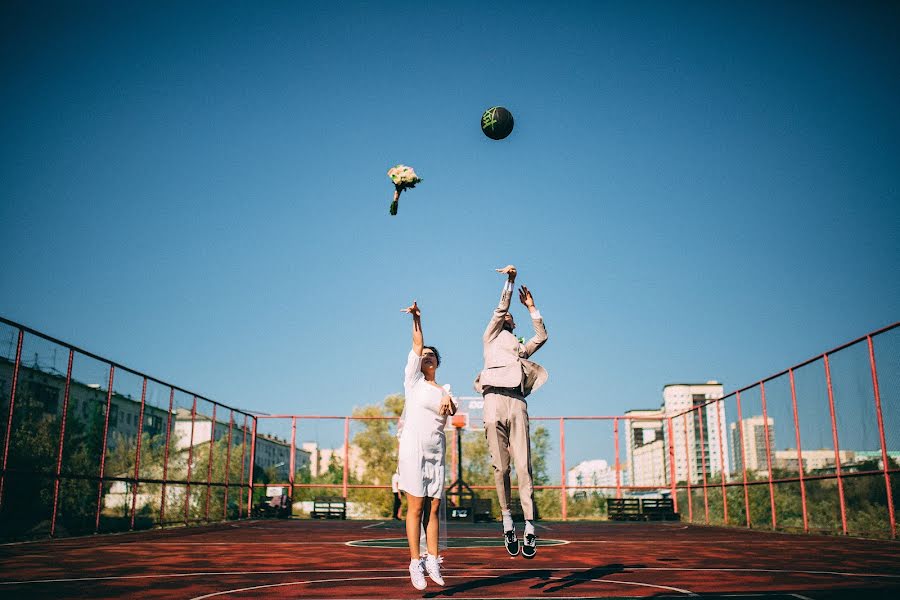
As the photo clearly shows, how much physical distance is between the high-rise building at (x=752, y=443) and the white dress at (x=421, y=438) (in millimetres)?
9862

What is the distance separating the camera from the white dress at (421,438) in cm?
439

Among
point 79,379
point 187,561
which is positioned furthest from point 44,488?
point 187,561

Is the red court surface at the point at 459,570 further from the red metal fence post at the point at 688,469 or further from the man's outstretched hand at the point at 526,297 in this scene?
the red metal fence post at the point at 688,469

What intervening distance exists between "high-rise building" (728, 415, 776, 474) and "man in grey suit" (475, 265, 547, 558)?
28.8 ft

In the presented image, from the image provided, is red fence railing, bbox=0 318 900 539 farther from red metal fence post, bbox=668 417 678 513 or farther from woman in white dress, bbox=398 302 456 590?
woman in white dress, bbox=398 302 456 590

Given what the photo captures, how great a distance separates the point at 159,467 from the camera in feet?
100

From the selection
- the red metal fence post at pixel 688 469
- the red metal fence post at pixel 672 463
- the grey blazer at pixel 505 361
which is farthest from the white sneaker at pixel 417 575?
the red metal fence post at pixel 672 463

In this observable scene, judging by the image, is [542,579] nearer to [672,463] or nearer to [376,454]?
[672,463]

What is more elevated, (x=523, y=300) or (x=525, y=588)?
(x=523, y=300)

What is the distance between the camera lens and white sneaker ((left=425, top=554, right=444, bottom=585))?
4230mm

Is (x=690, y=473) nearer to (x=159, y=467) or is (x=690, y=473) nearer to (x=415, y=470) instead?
(x=415, y=470)

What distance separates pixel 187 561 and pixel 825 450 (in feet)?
30.6

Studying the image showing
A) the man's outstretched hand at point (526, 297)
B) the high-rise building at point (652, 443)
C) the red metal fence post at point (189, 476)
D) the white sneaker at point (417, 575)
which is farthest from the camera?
the high-rise building at point (652, 443)

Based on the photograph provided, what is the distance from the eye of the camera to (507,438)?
17.6ft
